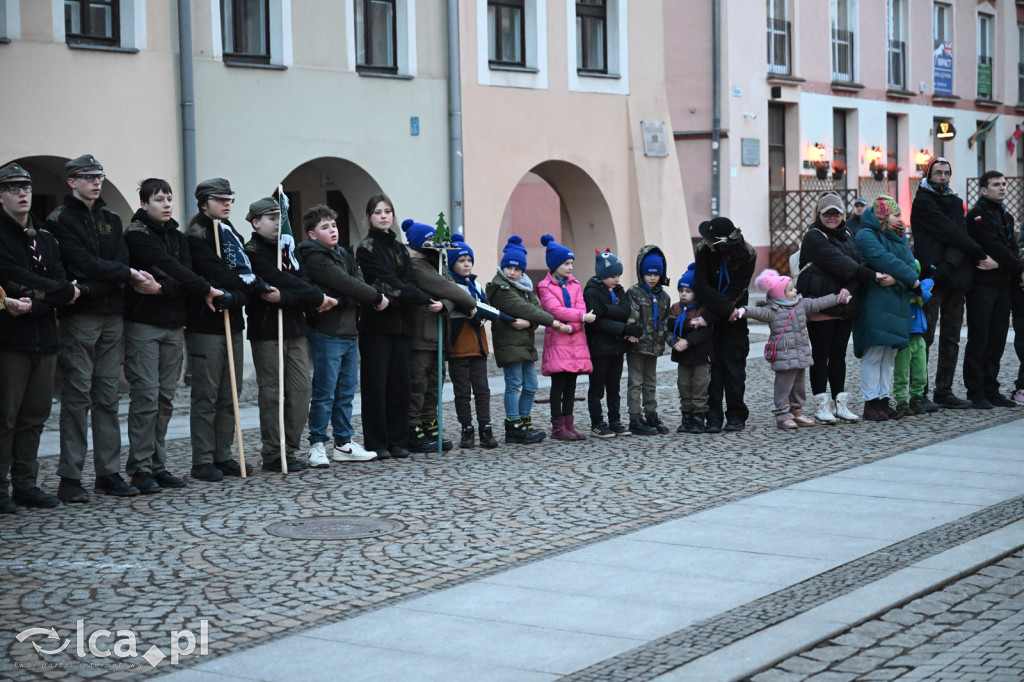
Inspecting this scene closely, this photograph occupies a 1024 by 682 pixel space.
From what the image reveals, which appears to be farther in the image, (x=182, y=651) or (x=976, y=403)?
(x=976, y=403)

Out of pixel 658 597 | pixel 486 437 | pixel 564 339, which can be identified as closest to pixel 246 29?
pixel 564 339

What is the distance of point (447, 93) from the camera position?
20000 millimetres

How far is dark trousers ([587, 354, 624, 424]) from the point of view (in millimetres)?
11977

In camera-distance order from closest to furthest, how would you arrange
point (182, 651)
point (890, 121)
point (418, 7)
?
point (182, 651), point (418, 7), point (890, 121)

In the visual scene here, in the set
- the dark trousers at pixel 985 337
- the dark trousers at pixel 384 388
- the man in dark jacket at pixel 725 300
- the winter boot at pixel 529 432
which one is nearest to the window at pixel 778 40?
the dark trousers at pixel 985 337

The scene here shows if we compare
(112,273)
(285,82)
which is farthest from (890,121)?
(112,273)

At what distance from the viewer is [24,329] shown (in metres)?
8.66

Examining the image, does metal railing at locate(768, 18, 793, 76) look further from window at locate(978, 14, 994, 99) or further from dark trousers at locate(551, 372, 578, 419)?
dark trousers at locate(551, 372, 578, 419)

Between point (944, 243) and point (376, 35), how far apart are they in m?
9.09

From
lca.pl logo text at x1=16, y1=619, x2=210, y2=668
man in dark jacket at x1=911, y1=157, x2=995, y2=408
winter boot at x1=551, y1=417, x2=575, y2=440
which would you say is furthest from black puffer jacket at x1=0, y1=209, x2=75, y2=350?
man in dark jacket at x1=911, y1=157, x2=995, y2=408

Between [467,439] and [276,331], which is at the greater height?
[276,331]

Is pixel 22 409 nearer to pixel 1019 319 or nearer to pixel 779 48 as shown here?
pixel 1019 319

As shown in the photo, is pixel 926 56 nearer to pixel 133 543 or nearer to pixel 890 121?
pixel 890 121

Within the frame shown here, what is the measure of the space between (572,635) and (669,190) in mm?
17874
